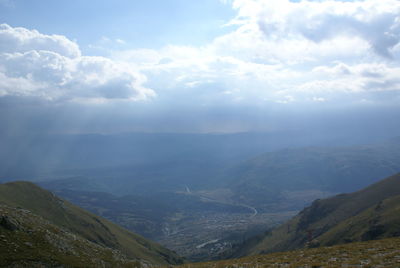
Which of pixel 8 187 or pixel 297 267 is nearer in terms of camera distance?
pixel 297 267

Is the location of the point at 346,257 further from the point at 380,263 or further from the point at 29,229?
the point at 29,229

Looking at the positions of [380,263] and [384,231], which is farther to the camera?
[384,231]

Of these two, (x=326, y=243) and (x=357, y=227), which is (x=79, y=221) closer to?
(x=326, y=243)

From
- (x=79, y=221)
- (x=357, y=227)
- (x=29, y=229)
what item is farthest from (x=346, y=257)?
(x=357, y=227)

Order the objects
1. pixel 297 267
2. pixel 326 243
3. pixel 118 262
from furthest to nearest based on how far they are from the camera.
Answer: pixel 326 243, pixel 118 262, pixel 297 267

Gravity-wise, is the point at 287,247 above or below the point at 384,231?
below

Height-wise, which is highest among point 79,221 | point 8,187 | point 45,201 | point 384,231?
point 8,187

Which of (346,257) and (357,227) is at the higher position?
(346,257)

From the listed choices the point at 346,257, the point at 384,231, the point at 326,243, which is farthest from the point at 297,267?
the point at 326,243

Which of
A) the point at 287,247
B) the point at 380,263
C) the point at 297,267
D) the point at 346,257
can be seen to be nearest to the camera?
the point at 380,263
